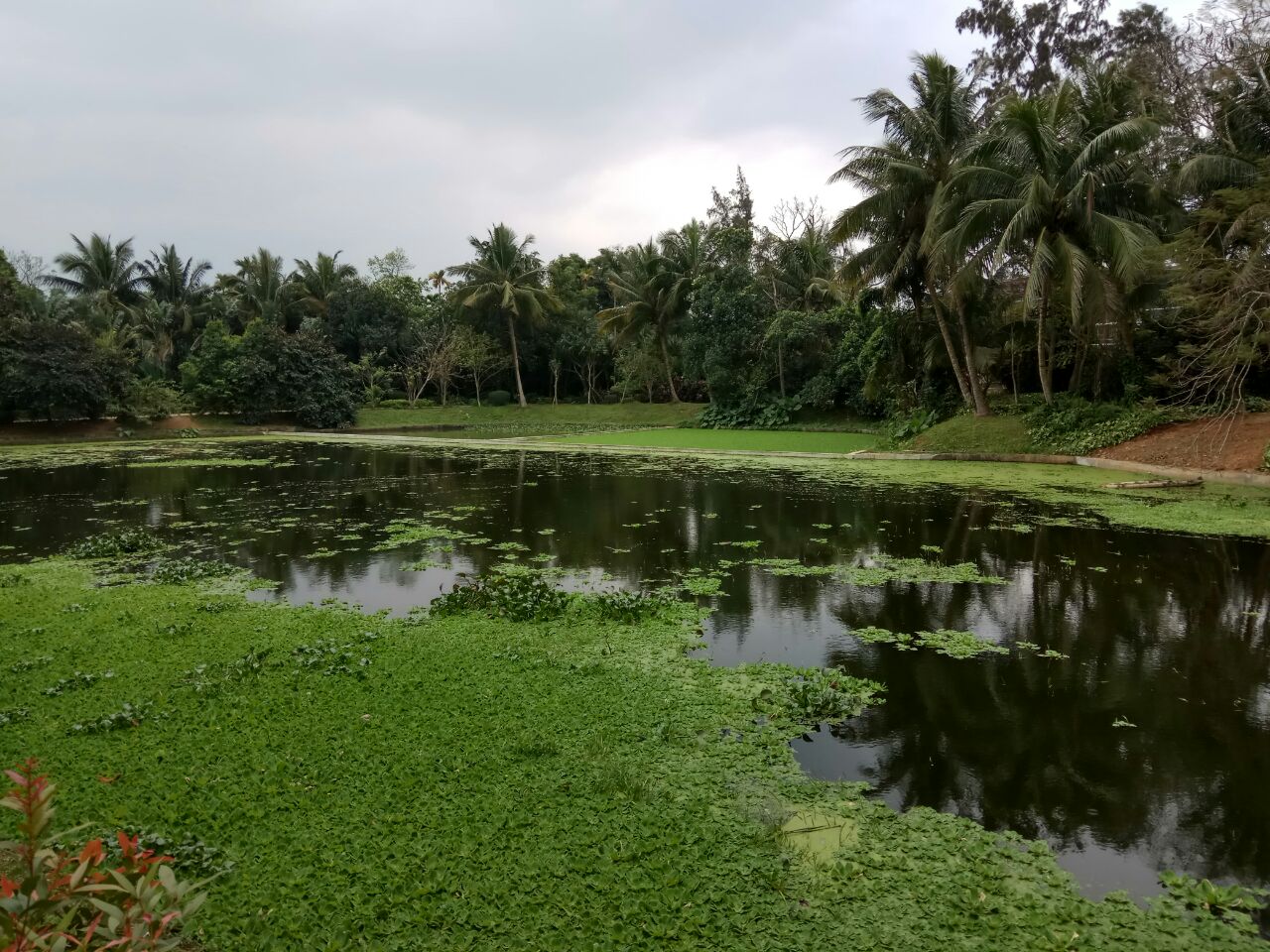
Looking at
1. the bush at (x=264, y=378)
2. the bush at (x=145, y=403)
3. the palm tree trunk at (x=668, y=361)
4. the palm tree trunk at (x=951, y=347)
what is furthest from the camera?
the palm tree trunk at (x=668, y=361)

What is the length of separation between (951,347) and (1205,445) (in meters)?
6.22

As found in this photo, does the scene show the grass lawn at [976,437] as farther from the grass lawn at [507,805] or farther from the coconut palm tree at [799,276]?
the grass lawn at [507,805]

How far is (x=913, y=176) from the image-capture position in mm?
17438

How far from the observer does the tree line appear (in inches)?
580

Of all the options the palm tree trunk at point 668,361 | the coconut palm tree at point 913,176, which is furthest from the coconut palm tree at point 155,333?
the coconut palm tree at point 913,176

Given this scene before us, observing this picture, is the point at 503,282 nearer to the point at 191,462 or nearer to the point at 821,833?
the point at 191,462

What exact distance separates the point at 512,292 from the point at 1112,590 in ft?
106

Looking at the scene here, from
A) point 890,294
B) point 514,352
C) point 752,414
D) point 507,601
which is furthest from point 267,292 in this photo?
point 507,601

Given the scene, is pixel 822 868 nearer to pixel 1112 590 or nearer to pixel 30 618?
pixel 1112 590

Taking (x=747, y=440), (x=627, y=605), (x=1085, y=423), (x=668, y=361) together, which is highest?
(x=668, y=361)

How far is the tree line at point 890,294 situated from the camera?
1474 centimetres

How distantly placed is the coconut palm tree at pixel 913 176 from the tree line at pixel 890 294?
6cm

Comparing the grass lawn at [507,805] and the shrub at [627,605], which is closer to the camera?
the grass lawn at [507,805]

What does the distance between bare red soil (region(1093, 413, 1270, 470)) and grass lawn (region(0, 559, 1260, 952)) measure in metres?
12.1
